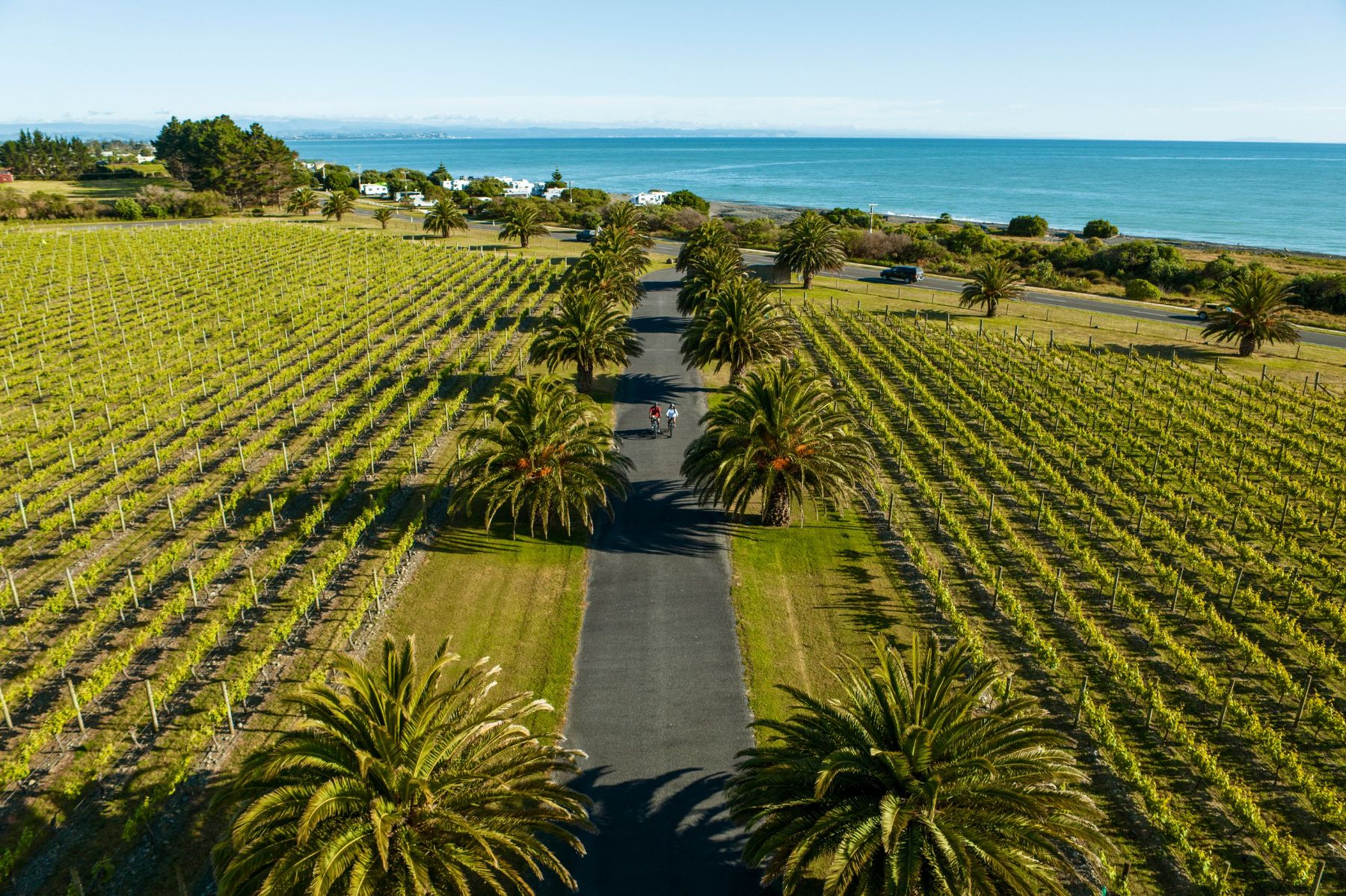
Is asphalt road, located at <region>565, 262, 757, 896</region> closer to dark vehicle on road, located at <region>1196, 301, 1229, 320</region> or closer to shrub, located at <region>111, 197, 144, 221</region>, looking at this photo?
dark vehicle on road, located at <region>1196, 301, 1229, 320</region>

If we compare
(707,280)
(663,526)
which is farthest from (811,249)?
(663,526)

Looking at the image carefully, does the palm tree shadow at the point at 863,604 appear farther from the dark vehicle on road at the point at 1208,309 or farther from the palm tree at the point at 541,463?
the dark vehicle on road at the point at 1208,309

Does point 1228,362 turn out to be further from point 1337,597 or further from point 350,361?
point 350,361

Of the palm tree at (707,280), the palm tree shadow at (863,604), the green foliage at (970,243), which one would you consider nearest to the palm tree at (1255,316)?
the palm tree at (707,280)

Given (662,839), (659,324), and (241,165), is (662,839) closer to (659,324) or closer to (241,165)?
(659,324)

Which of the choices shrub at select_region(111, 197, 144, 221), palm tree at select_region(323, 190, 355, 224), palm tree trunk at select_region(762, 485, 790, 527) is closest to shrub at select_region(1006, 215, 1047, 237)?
palm tree at select_region(323, 190, 355, 224)

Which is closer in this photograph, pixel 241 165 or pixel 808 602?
pixel 808 602
